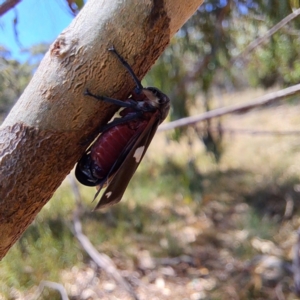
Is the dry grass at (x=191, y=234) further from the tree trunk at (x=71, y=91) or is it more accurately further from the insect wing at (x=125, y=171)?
the tree trunk at (x=71, y=91)

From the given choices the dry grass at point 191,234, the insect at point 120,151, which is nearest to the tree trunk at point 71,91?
the insect at point 120,151

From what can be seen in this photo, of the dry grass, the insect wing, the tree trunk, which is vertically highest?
the tree trunk

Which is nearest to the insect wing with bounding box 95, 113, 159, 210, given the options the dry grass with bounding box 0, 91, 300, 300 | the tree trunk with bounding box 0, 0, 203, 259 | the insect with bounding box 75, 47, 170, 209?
the insect with bounding box 75, 47, 170, 209

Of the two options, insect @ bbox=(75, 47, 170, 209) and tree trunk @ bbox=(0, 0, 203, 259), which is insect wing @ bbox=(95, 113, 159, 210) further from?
tree trunk @ bbox=(0, 0, 203, 259)

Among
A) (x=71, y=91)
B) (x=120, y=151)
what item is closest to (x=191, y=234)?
(x=120, y=151)

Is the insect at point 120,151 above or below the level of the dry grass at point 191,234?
above

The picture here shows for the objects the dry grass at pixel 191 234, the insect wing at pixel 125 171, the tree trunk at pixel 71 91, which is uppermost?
the tree trunk at pixel 71 91
